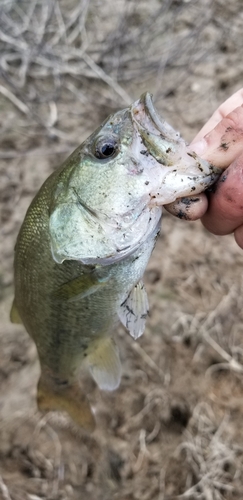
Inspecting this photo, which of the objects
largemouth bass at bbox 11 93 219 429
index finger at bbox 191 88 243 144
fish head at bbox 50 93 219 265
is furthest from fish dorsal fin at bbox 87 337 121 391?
index finger at bbox 191 88 243 144

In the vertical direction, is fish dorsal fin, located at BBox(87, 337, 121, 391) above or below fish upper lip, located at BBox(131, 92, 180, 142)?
below

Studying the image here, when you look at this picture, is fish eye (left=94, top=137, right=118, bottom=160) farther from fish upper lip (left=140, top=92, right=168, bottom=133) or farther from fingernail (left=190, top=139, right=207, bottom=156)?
fingernail (left=190, top=139, right=207, bottom=156)

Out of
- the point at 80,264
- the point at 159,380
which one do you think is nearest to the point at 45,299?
the point at 80,264

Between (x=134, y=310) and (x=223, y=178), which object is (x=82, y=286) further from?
(x=223, y=178)

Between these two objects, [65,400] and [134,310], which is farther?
[65,400]

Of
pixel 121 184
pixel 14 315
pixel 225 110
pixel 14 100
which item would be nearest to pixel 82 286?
pixel 121 184

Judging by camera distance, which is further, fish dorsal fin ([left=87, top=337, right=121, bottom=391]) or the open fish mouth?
fish dorsal fin ([left=87, top=337, right=121, bottom=391])

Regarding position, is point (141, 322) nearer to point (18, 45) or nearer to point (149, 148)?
point (149, 148)
